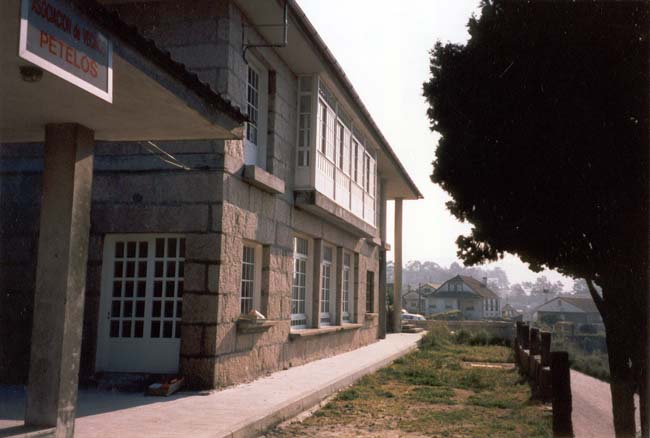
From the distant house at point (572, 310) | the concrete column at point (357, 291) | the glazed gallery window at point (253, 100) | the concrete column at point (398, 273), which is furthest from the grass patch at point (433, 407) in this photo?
the distant house at point (572, 310)

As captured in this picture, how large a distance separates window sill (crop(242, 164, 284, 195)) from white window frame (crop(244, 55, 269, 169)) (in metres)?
0.49

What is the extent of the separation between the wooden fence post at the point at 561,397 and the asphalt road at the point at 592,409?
1.01 m

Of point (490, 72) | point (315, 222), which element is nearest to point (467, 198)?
point (490, 72)

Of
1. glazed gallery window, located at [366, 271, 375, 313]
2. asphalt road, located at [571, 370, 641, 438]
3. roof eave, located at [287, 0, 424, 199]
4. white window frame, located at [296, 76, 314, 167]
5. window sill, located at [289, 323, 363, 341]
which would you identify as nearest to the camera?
asphalt road, located at [571, 370, 641, 438]

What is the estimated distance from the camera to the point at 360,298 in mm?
18109

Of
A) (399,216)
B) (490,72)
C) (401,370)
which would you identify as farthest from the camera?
(399,216)

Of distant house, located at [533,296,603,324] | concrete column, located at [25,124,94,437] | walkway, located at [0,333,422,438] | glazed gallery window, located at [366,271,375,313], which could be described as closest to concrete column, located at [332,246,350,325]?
walkway, located at [0,333,422,438]

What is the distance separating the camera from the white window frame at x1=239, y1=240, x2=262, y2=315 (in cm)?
1062

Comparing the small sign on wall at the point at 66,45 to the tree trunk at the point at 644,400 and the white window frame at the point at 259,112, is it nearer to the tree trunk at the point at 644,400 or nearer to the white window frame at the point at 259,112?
the tree trunk at the point at 644,400

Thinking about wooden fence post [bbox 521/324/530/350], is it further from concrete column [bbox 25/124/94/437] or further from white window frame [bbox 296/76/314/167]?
concrete column [bbox 25/124/94/437]

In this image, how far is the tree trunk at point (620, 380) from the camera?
6320 mm

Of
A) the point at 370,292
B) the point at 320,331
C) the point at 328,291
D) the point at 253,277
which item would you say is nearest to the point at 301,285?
the point at 320,331

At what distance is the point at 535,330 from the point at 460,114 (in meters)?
6.05

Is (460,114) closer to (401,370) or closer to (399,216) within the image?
(401,370)
